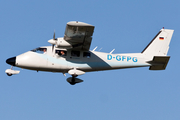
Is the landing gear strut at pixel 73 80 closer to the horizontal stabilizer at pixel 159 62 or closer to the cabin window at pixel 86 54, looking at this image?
the cabin window at pixel 86 54

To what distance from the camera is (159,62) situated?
66.1 feet

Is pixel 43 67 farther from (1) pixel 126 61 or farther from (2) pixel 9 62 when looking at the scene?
(1) pixel 126 61

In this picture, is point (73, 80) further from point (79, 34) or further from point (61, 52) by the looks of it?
point (79, 34)

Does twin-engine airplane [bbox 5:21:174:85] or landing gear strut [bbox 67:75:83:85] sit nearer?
twin-engine airplane [bbox 5:21:174:85]

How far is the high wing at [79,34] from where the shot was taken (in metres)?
16.6

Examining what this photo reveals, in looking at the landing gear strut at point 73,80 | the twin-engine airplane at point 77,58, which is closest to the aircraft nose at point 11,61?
the twin-engine airplane at point 77,58

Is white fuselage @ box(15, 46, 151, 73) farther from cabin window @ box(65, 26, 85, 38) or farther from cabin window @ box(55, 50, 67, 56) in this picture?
cabin window @ box(65, 26, 85, 38)

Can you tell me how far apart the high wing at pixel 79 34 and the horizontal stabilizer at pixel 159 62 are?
4.68m

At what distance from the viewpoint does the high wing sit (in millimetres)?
16587

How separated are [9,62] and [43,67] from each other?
84.9 inches

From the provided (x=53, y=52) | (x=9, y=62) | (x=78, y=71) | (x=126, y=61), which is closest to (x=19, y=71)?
A: (x=9, y=62)

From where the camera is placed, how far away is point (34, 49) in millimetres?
19312

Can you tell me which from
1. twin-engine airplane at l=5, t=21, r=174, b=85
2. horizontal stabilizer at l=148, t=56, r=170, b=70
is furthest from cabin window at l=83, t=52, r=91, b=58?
horizontal stabilizer at l=148, t=56, r=170, b=70

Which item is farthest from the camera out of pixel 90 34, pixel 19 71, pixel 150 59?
pixel 150 59
